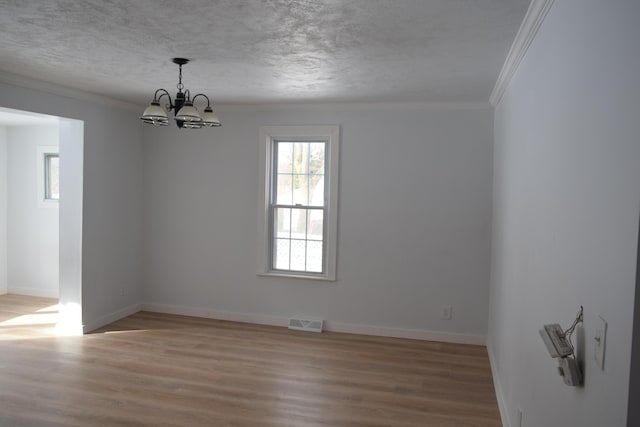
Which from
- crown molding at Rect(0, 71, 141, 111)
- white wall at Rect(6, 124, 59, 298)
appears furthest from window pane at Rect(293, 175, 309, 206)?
white wall at Rect(6, 124, 59, 298)

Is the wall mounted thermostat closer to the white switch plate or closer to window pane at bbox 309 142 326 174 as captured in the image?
the white switch plate

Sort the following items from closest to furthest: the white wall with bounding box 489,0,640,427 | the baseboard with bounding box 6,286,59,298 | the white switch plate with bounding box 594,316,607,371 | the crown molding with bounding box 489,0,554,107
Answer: the white wall with bounding box 489,0,640,427
the white switch plate with bounding box 594,316,607,371
the crown molding with bounding box 489,0,554,107
the baseboard with bounding box 6,286,59,298

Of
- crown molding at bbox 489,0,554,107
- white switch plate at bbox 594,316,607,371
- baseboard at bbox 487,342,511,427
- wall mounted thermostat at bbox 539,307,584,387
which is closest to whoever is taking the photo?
white switch plate at bbox 594,316,607,371

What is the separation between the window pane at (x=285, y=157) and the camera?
5.70 metres

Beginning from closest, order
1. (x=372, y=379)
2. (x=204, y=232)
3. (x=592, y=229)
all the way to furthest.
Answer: (x=592, y=229) → (x=372, y=379) → (x=204, y=232)

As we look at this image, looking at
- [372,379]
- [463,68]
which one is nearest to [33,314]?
[372,379]

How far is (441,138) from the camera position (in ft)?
16.9

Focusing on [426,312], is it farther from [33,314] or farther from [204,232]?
[33,314]

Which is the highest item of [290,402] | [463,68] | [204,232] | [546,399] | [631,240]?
[463,68]

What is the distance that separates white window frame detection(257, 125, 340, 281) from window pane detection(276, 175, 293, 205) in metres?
0.12

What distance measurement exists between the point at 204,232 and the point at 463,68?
142 inches

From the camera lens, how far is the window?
6965 mm

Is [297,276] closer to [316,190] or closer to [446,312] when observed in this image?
[316,190]

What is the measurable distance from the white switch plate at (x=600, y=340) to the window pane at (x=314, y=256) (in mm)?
4314
